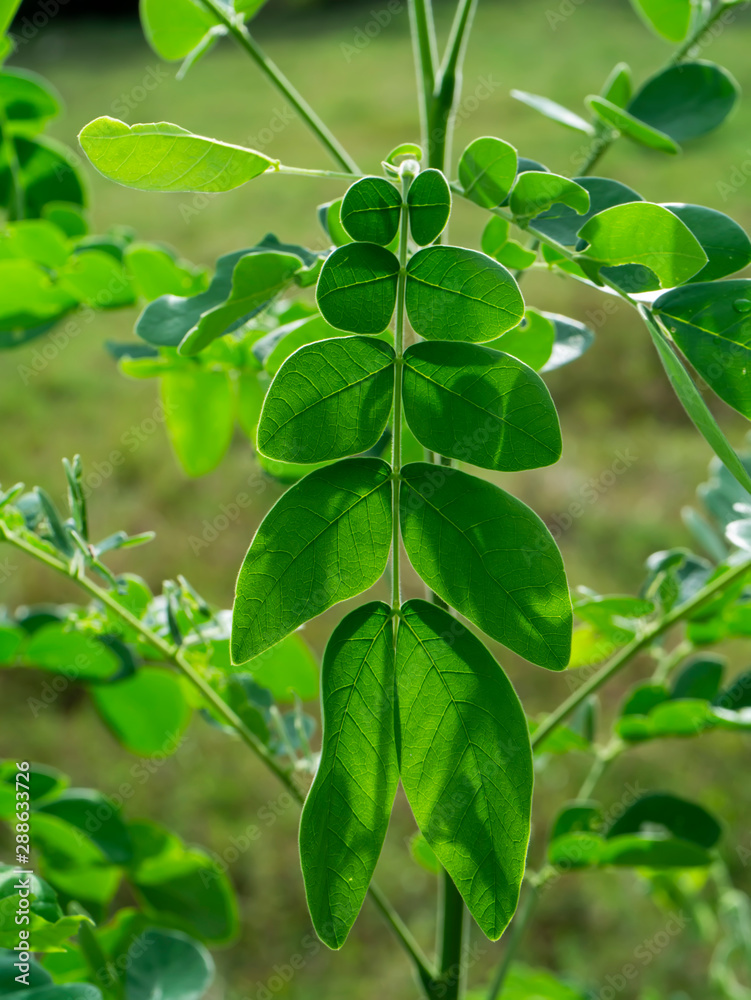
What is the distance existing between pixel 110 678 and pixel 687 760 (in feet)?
5.15

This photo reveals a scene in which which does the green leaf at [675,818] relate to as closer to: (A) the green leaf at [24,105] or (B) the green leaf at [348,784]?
(B) the green leaf at [348,784]

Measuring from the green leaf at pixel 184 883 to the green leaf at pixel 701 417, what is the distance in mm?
495

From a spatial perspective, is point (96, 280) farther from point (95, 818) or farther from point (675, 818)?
point (675, 818)

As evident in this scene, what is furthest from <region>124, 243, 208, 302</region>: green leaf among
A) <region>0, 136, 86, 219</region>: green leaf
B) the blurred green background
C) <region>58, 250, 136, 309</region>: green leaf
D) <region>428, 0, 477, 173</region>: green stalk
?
the blurred green background

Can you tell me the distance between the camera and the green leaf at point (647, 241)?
0.35 metres

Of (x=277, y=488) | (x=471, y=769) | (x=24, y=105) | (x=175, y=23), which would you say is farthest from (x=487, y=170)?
(x=277, y=488)

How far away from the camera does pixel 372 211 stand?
0.36 meters

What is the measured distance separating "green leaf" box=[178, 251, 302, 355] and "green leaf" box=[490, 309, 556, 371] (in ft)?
0.45

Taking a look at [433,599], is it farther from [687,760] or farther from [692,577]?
[687,760]

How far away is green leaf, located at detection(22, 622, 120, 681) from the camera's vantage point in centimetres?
64

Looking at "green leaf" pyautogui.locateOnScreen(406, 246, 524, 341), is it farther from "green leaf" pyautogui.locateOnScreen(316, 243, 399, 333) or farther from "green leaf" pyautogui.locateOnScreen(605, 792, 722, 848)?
"green leaf" pyautogui.locateOnScreen(605, 792, 722, 848)

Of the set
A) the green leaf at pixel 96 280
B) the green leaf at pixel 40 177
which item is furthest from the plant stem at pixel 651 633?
the green leaf at pixel 40 177

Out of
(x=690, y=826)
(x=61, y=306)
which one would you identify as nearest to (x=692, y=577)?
(x=690, y=826)

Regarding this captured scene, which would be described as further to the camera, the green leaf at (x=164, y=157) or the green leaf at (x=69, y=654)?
the green leaf at (x=69, y=654)
